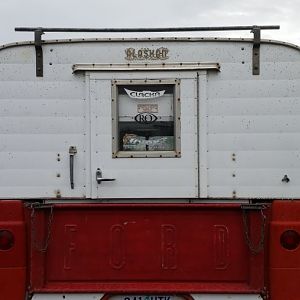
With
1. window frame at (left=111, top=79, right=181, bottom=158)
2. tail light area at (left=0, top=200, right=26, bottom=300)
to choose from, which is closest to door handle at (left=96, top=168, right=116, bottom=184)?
window frame at (left=111, top=79, right=181, bottom=158)

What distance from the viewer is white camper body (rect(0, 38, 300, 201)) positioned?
475 cm

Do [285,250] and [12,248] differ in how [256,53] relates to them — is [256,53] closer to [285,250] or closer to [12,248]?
[285,250]

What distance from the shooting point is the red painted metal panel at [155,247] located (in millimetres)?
4727

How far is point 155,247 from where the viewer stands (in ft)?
15.5

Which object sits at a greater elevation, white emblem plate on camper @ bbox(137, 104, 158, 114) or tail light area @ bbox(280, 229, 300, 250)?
white emblem plate on camper @ bbox(137, 104, 158, 114)

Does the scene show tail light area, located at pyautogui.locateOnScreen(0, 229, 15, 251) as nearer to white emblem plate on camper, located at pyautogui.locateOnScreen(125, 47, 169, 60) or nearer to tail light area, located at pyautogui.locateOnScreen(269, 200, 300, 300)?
white emblem plate on camper, located at pyautogui.locateOnScreen(125, 47, 169, 60)

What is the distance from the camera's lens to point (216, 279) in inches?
186

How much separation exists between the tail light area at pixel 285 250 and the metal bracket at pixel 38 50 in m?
2.23

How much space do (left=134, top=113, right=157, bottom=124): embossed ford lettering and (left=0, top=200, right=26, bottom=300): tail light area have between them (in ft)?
3.94

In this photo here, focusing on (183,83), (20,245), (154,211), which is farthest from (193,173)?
(20,245)

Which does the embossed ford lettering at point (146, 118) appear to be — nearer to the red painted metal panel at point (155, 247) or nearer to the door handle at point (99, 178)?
the door handle at point (99, 178)

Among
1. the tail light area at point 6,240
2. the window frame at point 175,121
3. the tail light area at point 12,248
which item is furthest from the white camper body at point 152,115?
the tail light area at point 6,240

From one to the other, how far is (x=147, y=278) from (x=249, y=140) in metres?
1.42

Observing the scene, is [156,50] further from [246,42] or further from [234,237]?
[234,237]
